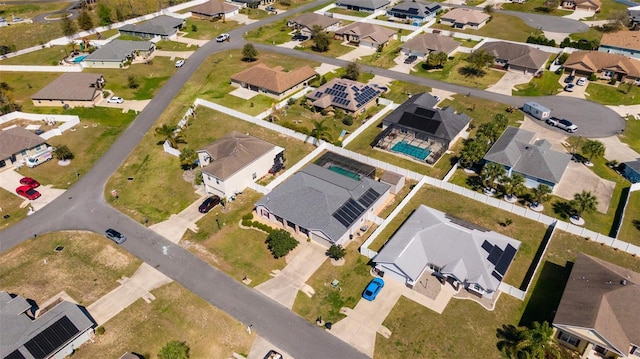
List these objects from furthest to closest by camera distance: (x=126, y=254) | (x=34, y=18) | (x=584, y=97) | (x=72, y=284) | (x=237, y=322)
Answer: (x=34, y=18) < (x=584, y=97) < (x=126, y=254) < (x=72, y=284) < (x=237, y=322)

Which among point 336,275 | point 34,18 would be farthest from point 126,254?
point 34,18

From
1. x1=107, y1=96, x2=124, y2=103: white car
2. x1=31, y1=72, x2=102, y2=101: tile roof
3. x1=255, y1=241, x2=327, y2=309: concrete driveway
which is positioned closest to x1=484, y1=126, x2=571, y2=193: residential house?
x1=255, y1=241, x2=327, y2=309: concrete driveway

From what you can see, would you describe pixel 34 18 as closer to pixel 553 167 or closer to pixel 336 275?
pixel 336 275

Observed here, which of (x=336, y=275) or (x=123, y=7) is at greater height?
(x=123, y=7)

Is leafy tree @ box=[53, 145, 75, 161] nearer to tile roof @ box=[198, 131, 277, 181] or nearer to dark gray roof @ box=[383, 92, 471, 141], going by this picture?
tile roof @ box=[198, 131, 277, 181]

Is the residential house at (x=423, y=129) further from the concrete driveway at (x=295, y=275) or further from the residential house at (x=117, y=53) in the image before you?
the residential house at (x=117, y=53)

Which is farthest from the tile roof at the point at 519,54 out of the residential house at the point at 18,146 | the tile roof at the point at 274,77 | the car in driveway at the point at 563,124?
the residential house at the point at 18,146

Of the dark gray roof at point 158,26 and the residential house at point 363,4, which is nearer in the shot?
the dark gray roof at point 158,26
